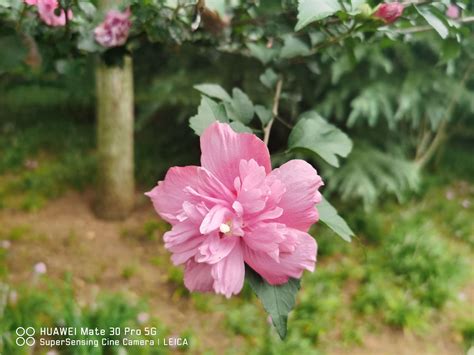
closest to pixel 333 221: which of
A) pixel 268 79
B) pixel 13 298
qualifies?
pixel 268 79

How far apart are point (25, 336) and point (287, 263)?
1222 millimetres

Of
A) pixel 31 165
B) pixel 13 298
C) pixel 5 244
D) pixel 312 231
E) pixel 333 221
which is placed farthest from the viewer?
pixel 31 165

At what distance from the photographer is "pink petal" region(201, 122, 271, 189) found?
489 millimetres

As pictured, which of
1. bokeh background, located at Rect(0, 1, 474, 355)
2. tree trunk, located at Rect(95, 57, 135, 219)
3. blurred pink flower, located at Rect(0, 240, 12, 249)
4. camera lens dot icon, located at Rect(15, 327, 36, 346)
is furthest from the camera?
tree trunk, located at Rect(95, 57, 135, 219)

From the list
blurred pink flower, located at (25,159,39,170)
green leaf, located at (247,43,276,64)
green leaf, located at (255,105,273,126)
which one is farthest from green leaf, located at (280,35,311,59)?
blurred pink flower, located at (25,159,39,170)

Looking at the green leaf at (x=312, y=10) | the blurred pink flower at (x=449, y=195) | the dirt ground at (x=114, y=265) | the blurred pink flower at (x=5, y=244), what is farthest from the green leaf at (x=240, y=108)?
the blurred pink flower at (x=449, y=195)

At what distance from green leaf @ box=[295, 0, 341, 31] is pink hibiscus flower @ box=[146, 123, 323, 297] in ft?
0.52

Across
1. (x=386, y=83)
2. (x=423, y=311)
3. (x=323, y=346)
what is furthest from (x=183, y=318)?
(x=386, y=83)

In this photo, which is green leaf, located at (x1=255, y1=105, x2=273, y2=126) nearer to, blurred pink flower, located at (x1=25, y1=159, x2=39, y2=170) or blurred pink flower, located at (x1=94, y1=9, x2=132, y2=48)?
blurred pink flower, located at (x1=94, y1=9, x2=132, y2=48)

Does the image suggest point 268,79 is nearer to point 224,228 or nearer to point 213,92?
point 213,92

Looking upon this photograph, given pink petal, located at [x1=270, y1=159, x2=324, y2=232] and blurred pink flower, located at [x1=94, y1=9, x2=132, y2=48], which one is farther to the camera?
blurred pink flower, located at [x1=94, y1=9, x2=132, y2=48]

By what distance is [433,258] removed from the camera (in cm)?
Answer: 217

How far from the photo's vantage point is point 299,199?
1.57ft

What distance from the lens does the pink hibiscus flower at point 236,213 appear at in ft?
1.51
